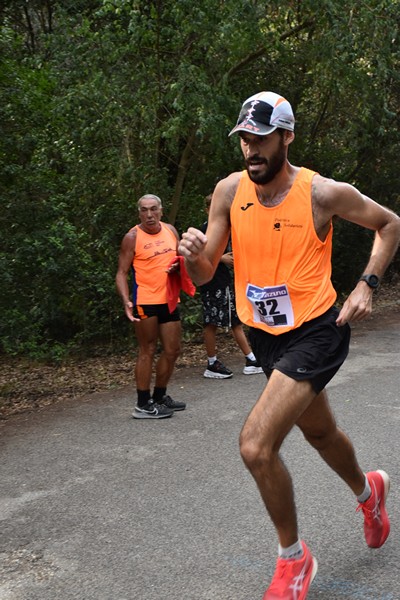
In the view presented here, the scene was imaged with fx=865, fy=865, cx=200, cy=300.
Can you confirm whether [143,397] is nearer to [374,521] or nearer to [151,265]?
[151,265]

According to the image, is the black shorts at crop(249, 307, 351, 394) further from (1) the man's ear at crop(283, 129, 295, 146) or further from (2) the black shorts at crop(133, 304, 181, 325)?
(2) the black shorts at crop(133, 304, 181, 325)

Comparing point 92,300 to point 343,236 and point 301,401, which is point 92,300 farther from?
point 301,401

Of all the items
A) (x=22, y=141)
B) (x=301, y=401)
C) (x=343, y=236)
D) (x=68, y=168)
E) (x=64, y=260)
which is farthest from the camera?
(x=343, y=236)

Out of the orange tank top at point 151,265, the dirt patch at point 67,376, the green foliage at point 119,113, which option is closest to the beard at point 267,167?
the orange tank top at point 151,265

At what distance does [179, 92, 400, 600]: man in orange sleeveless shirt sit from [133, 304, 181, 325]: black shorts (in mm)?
3431

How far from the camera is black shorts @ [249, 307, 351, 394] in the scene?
12.3ft

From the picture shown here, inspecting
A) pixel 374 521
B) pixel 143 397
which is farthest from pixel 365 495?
pixel 143 397

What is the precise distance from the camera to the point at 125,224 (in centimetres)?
1078

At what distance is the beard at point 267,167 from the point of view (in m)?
3.88

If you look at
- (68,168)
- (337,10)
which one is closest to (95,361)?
(68,168)

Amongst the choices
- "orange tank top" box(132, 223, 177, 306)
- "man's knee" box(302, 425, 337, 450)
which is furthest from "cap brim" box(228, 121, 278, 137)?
"orange tank top" box(132, 223, 177, 306)

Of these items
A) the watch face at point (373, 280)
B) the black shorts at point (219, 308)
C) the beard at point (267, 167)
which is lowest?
the black shorts at point (219, 308)

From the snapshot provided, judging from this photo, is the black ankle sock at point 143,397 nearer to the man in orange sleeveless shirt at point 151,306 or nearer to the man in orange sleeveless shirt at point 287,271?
Result: the man in orange sleeveless shirt at point 151,306

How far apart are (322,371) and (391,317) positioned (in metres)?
10.2
